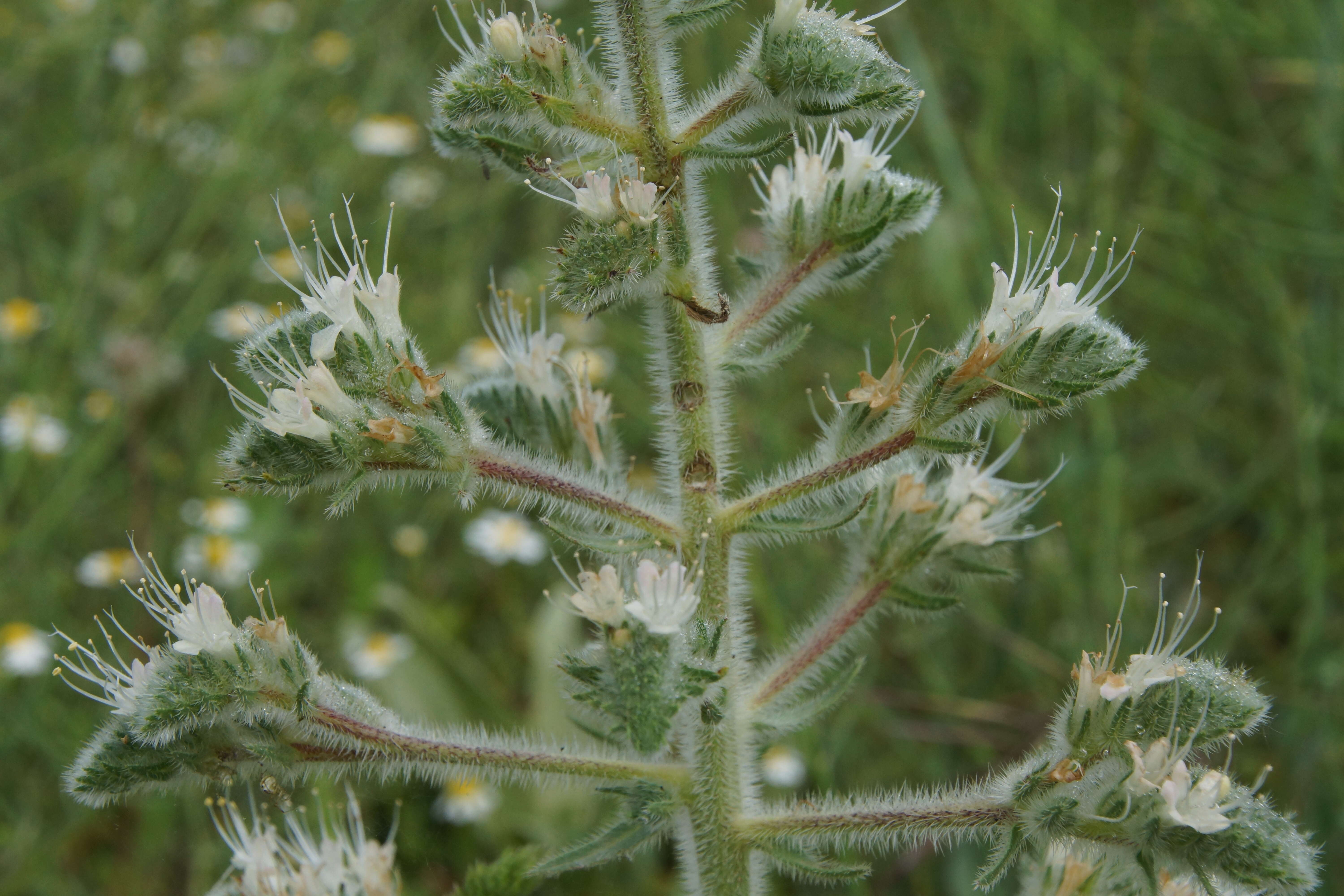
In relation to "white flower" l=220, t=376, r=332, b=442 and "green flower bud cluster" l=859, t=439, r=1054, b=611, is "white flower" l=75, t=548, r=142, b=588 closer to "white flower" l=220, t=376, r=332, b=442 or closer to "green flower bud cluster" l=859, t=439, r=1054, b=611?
"white flower" l=220, t=376, r=332, b=442

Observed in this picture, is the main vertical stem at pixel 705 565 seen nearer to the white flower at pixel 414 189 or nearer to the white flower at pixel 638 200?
the white flower at pixel 638 200

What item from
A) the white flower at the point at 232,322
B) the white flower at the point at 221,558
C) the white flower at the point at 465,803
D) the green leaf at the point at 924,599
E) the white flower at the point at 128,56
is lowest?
the white flower at the point at 465,803

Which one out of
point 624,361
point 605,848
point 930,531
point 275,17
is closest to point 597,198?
point 930,531

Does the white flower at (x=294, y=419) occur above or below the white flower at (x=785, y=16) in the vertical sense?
below

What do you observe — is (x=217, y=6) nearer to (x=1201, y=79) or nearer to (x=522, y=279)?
(x=522, y=279)

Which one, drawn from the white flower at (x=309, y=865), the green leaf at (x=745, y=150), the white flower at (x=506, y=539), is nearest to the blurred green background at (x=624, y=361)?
the white flower at (x=506, y=539)

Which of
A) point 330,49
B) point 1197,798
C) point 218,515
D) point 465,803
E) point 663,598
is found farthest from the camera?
point 330,49

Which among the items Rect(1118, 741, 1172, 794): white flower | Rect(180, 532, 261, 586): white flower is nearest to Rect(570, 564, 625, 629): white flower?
Rect(1118, 741, 1172, 794): white flower

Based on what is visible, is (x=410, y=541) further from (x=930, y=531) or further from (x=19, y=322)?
(x=930, y=531)
